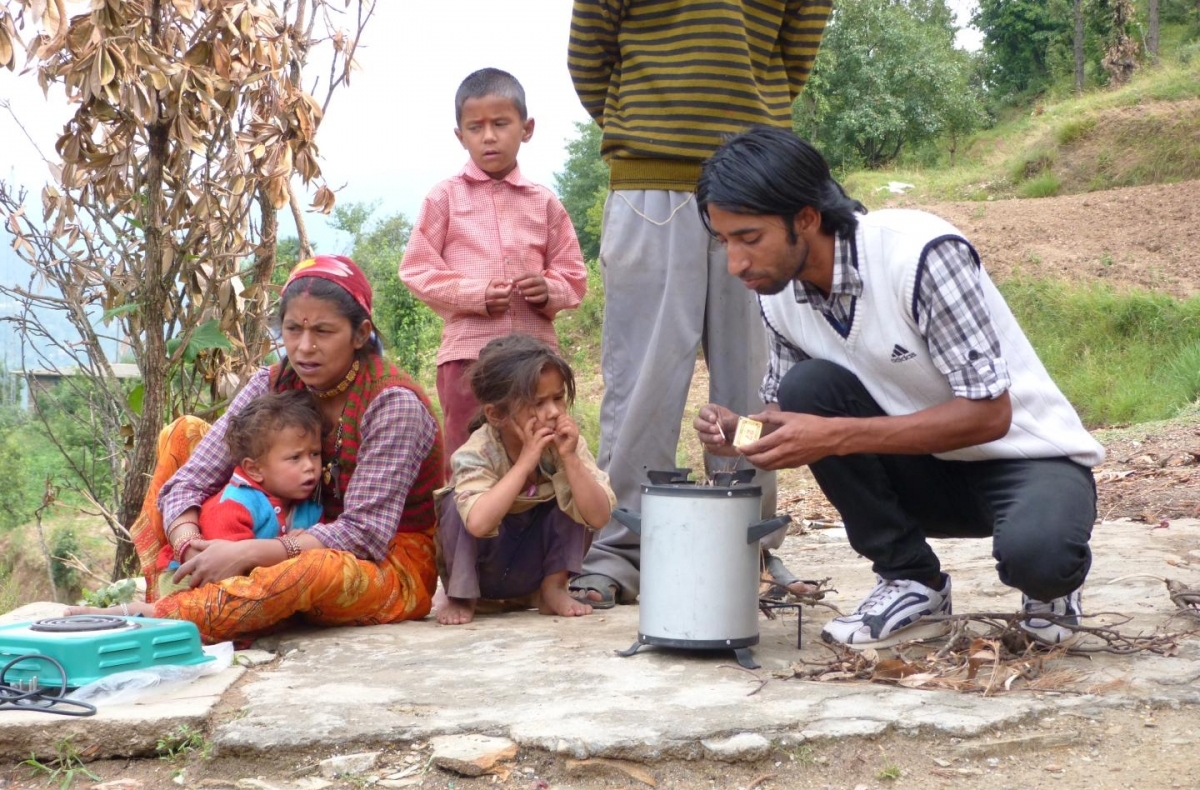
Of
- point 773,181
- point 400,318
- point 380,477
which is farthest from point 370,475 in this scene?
point 400,318

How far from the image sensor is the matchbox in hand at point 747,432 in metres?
2.37

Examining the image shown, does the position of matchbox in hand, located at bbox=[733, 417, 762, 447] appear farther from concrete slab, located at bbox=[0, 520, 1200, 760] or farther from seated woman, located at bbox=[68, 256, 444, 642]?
seated woman, located at bbox=[68, 256, 444, 642]

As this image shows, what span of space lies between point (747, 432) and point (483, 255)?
1338 mm

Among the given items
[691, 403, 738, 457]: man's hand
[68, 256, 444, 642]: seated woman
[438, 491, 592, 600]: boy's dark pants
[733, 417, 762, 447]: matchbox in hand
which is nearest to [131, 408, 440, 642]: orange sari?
[68, 256, 444, 642]: seated woman

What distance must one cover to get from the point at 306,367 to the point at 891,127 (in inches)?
1045

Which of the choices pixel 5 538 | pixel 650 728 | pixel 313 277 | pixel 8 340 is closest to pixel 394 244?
pixel 5 538

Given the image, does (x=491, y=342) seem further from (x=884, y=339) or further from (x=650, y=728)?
(x=650, y=728)

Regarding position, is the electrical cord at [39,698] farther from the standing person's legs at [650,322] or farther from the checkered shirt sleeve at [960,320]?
the checkered shirt sleeve at [960,320]

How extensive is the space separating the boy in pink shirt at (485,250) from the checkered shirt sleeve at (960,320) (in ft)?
4.37

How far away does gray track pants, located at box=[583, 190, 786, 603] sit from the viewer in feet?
10.6

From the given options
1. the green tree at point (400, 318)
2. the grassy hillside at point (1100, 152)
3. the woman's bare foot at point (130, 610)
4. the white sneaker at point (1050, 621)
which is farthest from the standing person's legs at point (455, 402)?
the grassy hillside at point (1100, 152)

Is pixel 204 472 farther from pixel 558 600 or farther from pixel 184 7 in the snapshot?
pixel 184 7

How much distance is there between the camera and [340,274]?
118 inches

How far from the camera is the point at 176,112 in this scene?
3727 mm
